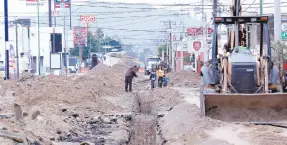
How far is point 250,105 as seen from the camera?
50.6 ft

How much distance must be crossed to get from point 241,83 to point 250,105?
1.00 m

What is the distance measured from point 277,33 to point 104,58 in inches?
2985

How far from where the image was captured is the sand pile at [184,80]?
154 ft

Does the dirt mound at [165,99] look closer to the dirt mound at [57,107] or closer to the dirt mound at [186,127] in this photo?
the dirt mound at [57,107]

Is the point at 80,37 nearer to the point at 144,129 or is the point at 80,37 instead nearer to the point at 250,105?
the point at 144,129

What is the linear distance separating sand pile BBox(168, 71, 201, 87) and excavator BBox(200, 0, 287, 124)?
94.0ft

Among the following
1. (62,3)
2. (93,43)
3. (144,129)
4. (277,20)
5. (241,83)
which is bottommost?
(144,129)

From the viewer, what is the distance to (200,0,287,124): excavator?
608 inches

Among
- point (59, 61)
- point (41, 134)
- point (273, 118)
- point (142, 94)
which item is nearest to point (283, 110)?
point (273, 118)

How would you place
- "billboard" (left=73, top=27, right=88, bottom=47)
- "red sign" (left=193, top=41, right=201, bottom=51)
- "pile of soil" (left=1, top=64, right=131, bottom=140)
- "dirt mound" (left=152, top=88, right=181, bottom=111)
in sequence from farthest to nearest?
"billboard" (left=73, top=27, right=88, bottom=47) → "red sign" (left=193, top=41, right=201, bottom=51) → "dirt mound" (left=152, top=88, right=181, bottom=111) → "pile of soil" (left=1, top=64, right=131, bottom=140)

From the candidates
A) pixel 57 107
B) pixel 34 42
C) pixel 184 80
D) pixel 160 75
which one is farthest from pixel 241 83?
pixel 34 42

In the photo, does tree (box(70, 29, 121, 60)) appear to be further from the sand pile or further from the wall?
the sand pile

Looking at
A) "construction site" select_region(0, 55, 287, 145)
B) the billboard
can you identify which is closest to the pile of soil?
"construction site" select_region(0, 55, 287, 145)

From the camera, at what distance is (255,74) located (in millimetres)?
16094
